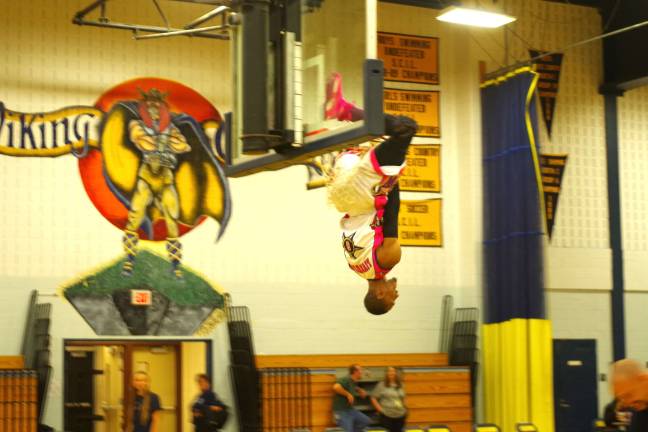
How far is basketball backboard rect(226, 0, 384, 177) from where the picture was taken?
6.10 m

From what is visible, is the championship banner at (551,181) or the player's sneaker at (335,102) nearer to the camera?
the player's sneaker at (335,102)

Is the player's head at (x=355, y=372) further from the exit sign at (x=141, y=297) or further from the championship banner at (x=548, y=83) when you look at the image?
the championship banner at (x=548, y=83)

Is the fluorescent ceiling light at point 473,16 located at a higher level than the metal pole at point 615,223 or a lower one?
higher

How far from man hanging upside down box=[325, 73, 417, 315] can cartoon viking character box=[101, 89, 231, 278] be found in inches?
359

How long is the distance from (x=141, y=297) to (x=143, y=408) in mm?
1762

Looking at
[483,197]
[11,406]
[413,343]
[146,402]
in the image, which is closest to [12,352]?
[11,406]

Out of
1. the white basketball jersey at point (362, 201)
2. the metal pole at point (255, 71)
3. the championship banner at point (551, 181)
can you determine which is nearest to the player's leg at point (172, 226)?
the championship banner at point (551, 181)

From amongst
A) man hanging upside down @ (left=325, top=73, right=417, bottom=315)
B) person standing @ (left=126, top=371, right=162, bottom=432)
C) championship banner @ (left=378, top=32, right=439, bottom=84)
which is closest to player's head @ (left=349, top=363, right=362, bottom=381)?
person standing @ (left=126, top=371, right=162, bottom=432)

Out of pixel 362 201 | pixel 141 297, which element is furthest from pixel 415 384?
pixel 362 201

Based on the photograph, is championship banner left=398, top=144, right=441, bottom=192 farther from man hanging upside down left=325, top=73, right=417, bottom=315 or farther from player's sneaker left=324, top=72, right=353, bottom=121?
player's sneaker left=324, top=72, right=353, bottom=121

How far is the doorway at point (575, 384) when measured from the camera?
57.6ft

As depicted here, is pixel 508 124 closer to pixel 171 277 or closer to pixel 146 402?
pixel 171 277

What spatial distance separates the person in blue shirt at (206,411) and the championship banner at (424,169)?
5.00 m

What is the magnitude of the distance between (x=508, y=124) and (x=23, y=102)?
7484mm
